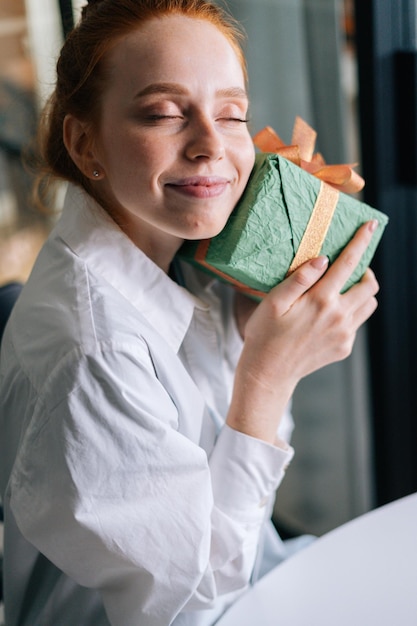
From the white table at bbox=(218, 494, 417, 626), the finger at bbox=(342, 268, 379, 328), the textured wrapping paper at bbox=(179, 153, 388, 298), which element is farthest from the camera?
the finger at bbox=(342, 268, 379, 328)

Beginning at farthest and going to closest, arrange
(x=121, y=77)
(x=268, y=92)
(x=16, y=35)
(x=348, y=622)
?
(x=16, y=35) < (x=268, y=92) < (x=121, y=77) < (x=348, y=622)

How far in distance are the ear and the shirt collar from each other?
48mm

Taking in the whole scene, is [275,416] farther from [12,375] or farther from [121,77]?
[121,77]

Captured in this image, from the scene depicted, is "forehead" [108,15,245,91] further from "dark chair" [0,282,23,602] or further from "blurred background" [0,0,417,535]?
"dark chair" [0,282,23,602]

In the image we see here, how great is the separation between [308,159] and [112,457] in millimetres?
489

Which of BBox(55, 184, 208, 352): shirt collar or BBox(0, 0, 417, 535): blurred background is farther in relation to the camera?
BBox(0, 0, 417, 535): blurred background

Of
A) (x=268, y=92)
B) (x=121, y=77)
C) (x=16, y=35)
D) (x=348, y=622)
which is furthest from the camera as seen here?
(x=16, y=35)

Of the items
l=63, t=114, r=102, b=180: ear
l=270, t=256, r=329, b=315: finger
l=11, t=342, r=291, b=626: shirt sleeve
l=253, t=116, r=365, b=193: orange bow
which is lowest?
l=11, t=342, r=291, b=626: shirt sleeve

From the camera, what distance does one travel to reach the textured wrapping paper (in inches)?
35.4

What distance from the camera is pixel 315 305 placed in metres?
0.97

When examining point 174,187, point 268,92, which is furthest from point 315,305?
point 268,92

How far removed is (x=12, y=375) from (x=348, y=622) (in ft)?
1.58

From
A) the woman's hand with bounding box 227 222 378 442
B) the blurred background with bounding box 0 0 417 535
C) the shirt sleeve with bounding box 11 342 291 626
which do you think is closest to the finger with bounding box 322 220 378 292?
the woman's hand with bounding box 227 222 378 442

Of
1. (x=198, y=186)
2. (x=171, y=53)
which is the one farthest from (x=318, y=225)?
(x=171, y=53)
